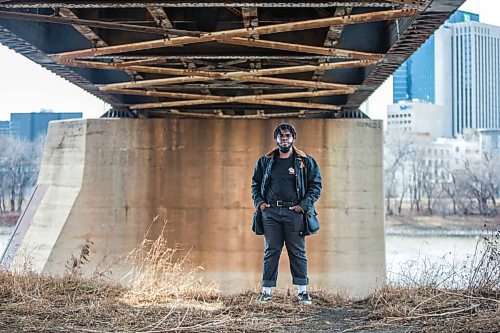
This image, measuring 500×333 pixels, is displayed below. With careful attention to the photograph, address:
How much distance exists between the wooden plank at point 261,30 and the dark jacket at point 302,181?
1.72 metres

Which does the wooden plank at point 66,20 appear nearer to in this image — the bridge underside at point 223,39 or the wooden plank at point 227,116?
the bridge underside at point 223,39

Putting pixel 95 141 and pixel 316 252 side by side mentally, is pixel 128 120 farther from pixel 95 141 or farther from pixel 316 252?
pixel 316 252

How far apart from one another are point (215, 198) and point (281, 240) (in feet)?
25.3

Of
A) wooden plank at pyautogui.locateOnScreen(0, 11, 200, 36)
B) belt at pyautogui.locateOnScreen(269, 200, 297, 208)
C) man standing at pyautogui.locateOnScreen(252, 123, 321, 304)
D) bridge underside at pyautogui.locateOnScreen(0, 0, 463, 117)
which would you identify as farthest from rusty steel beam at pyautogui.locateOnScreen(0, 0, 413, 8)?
belt at pyautogui.locateOnScreen(269, 200, 297, 208)

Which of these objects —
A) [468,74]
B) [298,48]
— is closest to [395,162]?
[468,74]

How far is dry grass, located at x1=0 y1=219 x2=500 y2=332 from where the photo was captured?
197 inches

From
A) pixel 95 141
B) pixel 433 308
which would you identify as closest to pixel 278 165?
pixel 433 308

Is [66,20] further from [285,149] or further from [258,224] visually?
[258,224]

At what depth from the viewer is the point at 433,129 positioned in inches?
2675

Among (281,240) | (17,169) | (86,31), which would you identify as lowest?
(281,240)

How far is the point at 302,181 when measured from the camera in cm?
637

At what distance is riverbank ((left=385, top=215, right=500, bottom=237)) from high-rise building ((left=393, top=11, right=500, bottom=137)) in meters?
13.1

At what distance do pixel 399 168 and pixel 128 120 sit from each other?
149ft

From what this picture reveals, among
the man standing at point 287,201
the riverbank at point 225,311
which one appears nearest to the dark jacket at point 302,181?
the man standing at point 287,201
